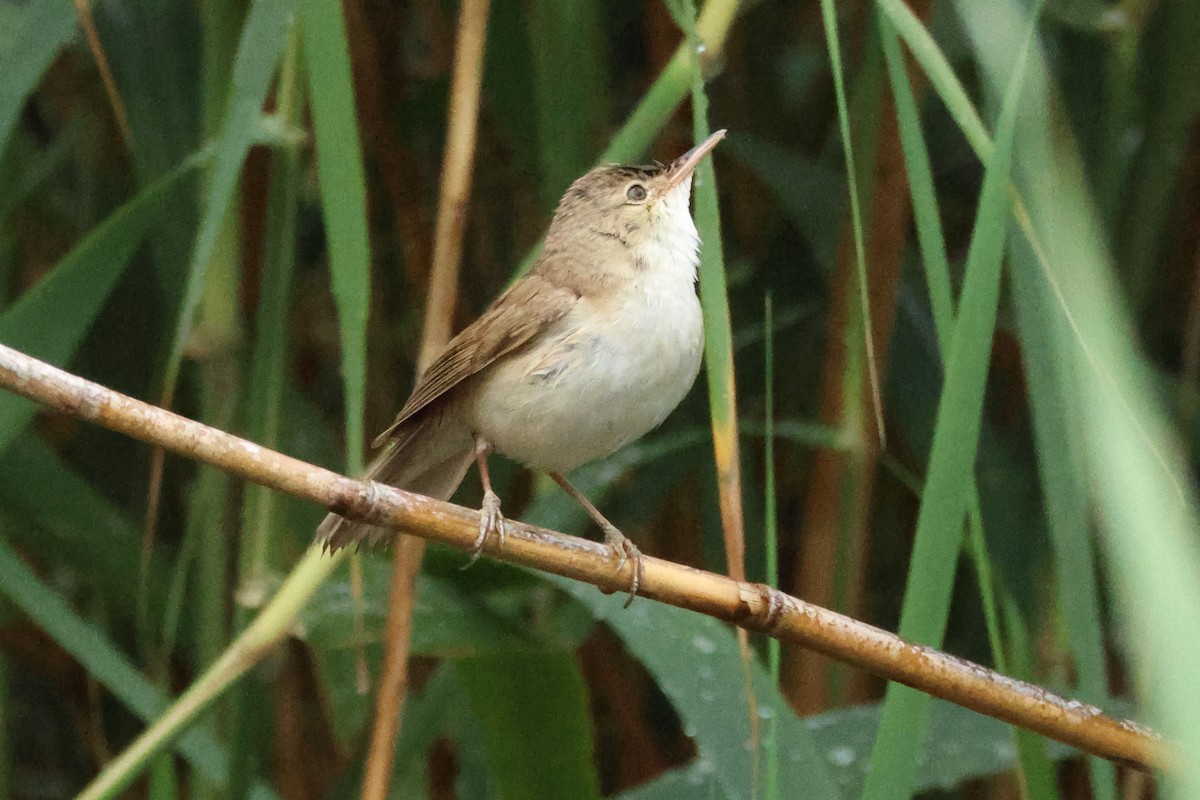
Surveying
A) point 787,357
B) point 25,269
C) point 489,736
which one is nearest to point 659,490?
point 787,357

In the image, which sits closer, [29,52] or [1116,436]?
[1116,436]

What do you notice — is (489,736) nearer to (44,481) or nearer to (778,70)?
(44,481)

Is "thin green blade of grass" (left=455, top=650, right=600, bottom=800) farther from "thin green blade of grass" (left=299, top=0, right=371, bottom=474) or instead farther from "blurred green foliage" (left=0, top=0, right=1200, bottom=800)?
"thin green blade of grass" (left=299, top=0, right=371, bottom=474)

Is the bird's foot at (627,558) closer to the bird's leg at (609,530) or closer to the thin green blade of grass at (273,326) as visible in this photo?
the bird's leg at (609,530)

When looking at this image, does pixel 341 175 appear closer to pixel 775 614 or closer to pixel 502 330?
pixel 502 330

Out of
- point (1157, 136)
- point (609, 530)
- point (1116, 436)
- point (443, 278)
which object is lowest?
point (1116, 436)

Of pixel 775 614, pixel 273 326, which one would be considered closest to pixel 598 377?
pixel 273 326

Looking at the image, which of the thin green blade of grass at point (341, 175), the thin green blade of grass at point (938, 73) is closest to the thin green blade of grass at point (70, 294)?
the thin green blade of grass at point (341, 175)
